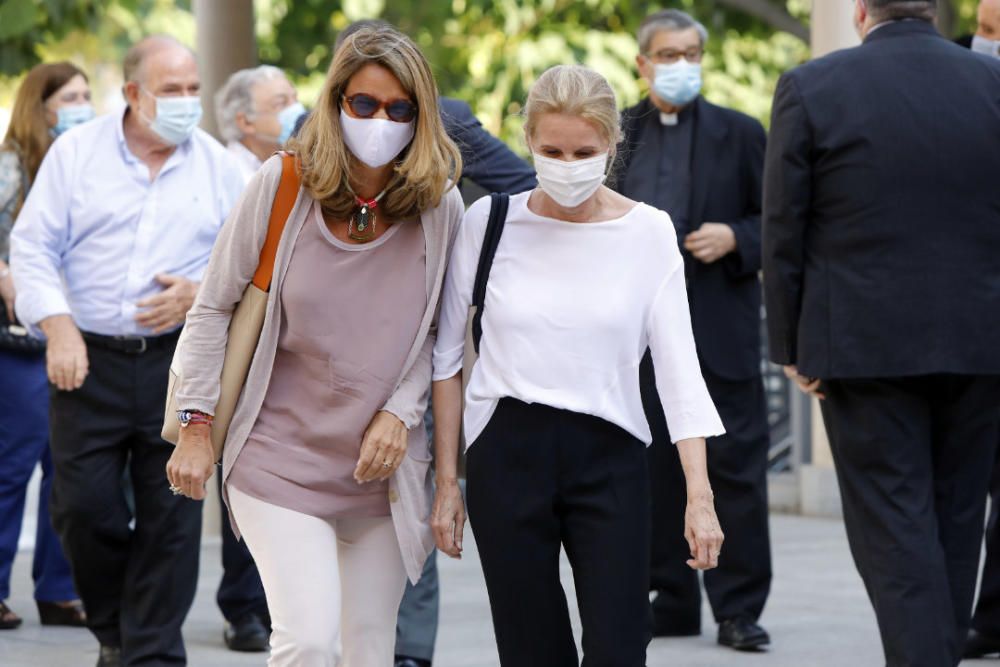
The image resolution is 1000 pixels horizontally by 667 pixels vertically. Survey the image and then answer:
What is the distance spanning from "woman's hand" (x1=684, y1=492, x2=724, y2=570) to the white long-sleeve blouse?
17 cm

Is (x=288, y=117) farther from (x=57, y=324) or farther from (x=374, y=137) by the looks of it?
(x=374, y=137)

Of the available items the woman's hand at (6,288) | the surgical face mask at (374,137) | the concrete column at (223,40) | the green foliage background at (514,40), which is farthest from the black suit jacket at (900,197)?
the green foliage background at (514,40)

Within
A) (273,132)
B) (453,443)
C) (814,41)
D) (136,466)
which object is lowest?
(136,466)

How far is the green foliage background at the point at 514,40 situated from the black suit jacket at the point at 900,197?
798cm

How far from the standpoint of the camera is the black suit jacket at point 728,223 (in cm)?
677

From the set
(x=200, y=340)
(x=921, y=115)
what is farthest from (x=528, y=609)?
(x=921, y=115)

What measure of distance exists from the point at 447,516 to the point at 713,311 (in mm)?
2688

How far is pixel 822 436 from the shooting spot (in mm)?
10391

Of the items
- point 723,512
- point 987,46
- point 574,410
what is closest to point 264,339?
point 574,410

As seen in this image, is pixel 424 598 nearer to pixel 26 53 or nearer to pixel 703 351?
pixel 703 351

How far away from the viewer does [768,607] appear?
25.5 feet

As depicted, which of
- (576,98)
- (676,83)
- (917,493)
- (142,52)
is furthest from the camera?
(676,83)

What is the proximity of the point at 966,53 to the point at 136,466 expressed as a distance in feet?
9.61

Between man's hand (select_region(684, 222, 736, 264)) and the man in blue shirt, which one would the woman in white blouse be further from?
man's hand (select_region(684, 222, 736, 264))
